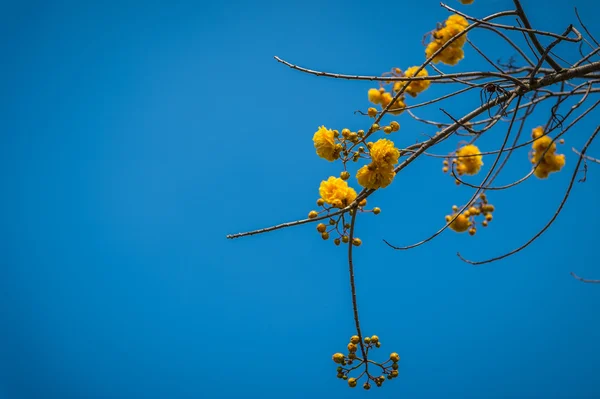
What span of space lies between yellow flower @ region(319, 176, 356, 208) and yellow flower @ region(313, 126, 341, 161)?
0.08 metres

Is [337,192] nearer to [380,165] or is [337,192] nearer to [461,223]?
[380,165]

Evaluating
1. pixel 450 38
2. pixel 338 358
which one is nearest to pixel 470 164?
pixel 450 38

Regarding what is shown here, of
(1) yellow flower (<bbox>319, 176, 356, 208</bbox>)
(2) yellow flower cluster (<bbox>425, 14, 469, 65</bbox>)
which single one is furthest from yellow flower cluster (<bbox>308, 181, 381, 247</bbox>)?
(2) yellow flower cluster (<bbox>425, 14, 469, 65</bbox>)

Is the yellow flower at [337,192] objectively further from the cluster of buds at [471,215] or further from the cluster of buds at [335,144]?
the cluster of buds at [471,215]

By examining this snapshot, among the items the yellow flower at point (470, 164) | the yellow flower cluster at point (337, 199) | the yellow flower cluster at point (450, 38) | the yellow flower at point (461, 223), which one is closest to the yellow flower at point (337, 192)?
the yellow flower cluster at point (337, 199)

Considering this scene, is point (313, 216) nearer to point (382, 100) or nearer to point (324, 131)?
point (324, 131)

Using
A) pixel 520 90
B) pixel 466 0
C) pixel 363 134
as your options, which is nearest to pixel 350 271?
pixel 363 134

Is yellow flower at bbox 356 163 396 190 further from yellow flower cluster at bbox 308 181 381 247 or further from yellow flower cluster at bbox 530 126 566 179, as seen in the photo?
yellow flower cluster at bbox 530 126 566 179

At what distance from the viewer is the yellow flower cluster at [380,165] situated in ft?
4.77

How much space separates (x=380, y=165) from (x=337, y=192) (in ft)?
0.58

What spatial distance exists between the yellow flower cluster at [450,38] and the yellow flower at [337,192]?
848 millimetres

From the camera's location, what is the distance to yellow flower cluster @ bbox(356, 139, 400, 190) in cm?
145

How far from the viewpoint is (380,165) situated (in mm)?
1456

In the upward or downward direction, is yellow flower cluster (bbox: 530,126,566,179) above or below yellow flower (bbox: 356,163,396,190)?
above
